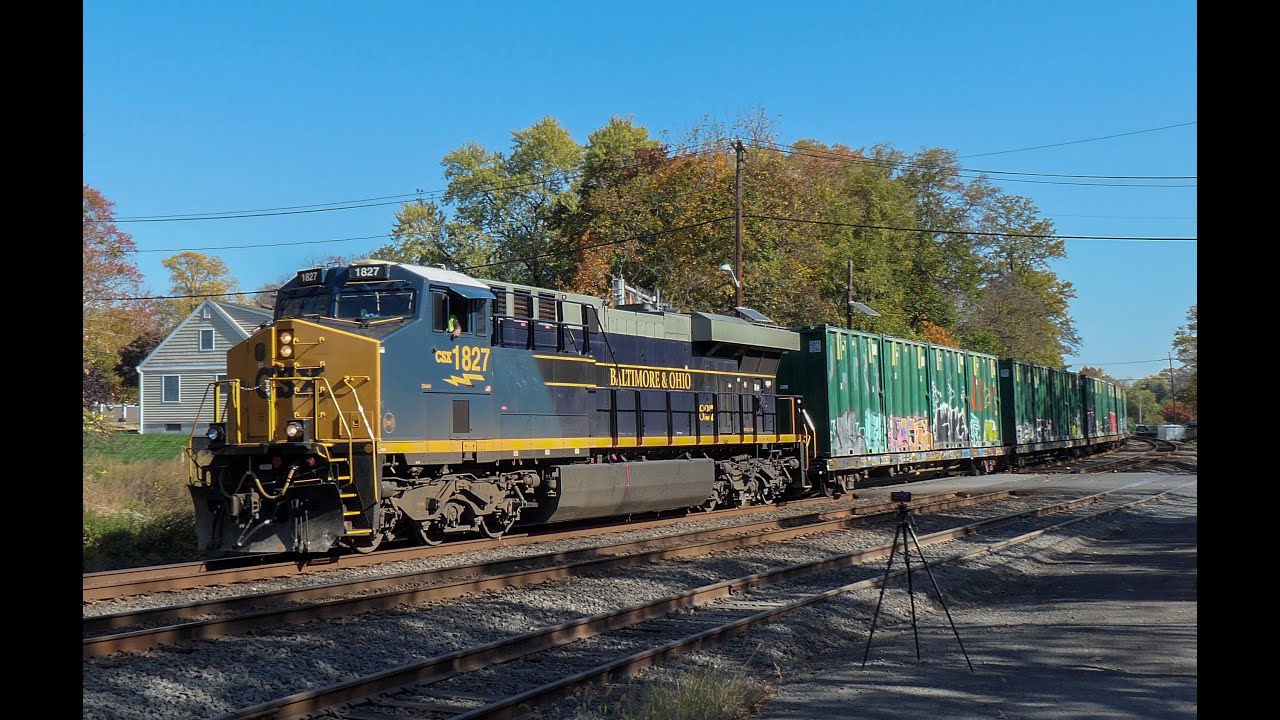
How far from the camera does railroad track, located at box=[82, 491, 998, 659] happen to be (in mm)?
8375

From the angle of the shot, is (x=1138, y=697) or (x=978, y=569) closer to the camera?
(x=1138, y=697)

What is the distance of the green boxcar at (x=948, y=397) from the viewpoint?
27516 millimetres

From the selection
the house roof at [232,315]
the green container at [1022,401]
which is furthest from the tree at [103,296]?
the green container at [1022,401]

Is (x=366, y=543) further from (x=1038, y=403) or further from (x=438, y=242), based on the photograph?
(x=438, y=242)

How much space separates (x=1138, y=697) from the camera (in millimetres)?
6742

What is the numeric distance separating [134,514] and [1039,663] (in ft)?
44.7

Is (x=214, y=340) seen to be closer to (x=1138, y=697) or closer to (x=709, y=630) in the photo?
(x=709, y=630)

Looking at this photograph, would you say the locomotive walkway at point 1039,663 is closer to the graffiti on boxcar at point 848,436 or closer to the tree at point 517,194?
the graffiti on boxcar at point 848,436

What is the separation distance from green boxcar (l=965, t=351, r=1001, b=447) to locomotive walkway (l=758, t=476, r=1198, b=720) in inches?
705

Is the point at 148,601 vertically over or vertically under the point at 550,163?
under

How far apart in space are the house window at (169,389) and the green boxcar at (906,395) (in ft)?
124
